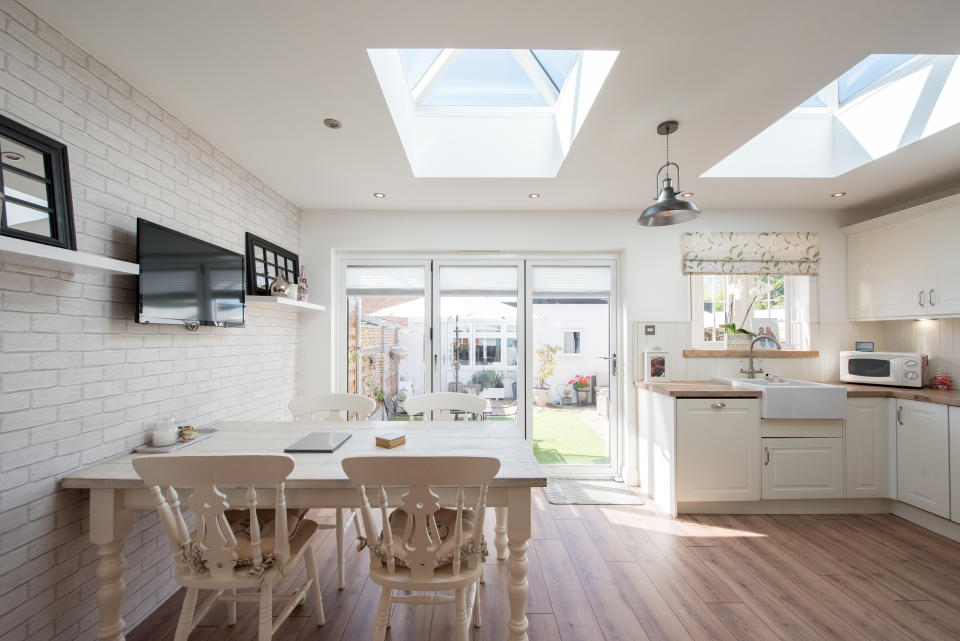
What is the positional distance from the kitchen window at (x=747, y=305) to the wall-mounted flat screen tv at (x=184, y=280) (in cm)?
367

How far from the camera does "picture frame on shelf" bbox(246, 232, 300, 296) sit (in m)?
2.56

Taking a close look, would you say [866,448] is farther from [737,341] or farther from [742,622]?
[742,622]

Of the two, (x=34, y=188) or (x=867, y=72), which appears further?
(x=867, y=72)

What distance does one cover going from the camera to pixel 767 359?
332 centimetres

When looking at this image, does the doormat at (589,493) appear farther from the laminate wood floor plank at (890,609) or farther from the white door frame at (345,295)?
the white door frame at (345,295)

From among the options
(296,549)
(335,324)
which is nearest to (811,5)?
(296,549)

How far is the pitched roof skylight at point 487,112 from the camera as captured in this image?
231cm

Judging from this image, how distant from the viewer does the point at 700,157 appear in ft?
7.72

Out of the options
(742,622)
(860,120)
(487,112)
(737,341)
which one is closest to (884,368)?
(737,341)

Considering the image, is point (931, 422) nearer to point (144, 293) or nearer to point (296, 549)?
point (296, 549)

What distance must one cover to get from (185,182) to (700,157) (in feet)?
9.95

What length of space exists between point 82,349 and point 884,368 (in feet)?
16.4

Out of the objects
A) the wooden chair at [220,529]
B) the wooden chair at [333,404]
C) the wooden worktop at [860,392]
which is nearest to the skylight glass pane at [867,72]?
the wooden worktop at [860,392]

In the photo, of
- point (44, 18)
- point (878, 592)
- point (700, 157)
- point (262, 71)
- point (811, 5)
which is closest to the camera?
point (811, 5)
